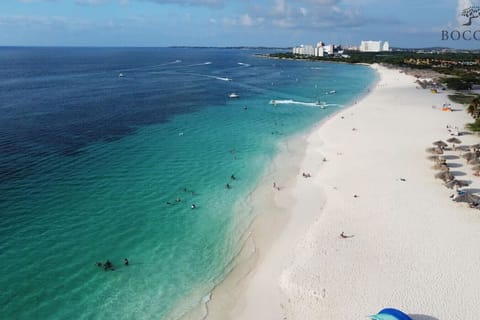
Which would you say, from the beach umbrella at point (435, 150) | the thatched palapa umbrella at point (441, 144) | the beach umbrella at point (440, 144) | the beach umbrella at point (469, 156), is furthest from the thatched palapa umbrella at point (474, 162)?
the beach umbrella at point (440, 144)

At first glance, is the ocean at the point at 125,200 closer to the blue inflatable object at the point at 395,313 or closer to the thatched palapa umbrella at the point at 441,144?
the blue inflatable object at the point at 395,313

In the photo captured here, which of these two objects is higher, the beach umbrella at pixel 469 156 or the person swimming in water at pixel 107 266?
the beach umbrella at pixel 469 156

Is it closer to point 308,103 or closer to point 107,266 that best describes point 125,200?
point 107,266

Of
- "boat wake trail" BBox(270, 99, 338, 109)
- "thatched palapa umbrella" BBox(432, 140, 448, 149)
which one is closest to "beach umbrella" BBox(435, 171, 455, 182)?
"thatched palapa umbrella" BBox(432, 140, 448, 149)

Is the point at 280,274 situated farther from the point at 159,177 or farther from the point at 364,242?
the point at 159,177

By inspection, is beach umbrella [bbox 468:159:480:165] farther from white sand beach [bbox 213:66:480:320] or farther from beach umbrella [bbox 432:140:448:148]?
beach umbrella [bbox 432:140:448:148]

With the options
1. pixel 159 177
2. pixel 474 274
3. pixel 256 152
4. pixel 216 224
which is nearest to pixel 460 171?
pixel 474 274

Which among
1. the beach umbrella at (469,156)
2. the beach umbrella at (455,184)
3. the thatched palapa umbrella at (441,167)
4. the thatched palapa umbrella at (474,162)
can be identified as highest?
the beach umbrella at (469,156)
